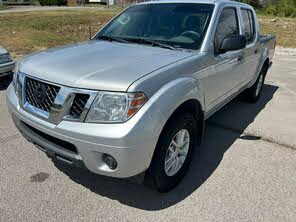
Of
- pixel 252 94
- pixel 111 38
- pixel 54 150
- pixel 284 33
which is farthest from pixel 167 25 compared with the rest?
pixel 284 33

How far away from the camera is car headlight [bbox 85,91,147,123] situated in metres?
2.43

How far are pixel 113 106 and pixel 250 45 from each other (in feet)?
10.6

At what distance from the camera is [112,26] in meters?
4.29

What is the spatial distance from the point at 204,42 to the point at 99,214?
2.07m

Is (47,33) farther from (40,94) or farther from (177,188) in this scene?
(177,188)

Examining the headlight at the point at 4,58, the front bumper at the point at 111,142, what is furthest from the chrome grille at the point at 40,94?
the headlight at the point at 4,58

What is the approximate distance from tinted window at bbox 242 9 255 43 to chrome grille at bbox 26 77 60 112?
10.7 feet

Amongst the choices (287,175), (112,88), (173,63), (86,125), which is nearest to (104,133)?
(86,125)

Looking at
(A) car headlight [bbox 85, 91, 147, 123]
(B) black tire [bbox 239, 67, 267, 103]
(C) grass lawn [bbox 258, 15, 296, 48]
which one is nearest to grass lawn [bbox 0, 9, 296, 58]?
(C) grass lawn [bbox 258, 15, 296, 48]

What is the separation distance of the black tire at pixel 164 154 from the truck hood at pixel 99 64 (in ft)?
1.73

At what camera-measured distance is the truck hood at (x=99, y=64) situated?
251 cm

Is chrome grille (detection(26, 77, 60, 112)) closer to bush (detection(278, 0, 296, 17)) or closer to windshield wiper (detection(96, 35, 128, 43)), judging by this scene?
windshield wiper (detection(96, 35, 128, 43))

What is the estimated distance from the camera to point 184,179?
3332mm

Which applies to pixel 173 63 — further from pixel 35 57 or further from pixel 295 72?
pixel 295 72
